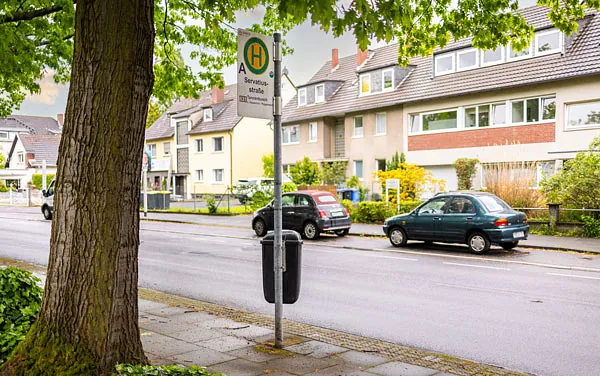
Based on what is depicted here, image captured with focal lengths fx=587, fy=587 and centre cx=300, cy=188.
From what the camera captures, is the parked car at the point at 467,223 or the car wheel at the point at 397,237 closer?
the parked car at the point at 467,223

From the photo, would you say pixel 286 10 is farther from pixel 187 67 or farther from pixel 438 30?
pixel 187 67

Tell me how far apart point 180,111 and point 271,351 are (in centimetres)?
5921

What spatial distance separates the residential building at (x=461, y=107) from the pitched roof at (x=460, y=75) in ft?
0.22

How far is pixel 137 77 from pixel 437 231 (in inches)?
505

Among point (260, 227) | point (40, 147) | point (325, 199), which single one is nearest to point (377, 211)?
point (325, 199)

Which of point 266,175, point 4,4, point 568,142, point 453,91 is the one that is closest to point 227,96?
point 266,175

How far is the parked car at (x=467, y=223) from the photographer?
49.3 feet

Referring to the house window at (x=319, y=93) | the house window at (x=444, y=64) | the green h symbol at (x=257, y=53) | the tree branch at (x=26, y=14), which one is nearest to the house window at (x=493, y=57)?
the house window at (x=444, y=64)

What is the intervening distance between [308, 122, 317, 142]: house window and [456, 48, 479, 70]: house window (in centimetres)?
1312

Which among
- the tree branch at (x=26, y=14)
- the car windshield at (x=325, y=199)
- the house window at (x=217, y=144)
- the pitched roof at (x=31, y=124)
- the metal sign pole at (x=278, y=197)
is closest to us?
the metal sign pole at (x=278, y=197)

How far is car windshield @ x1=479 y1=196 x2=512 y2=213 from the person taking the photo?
50.6 ft

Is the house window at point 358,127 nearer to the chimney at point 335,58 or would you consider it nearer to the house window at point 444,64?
the house window at point 444,64

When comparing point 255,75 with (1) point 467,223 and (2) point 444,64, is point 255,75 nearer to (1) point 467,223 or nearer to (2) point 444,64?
(1) point 467,223

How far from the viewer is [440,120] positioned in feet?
112
